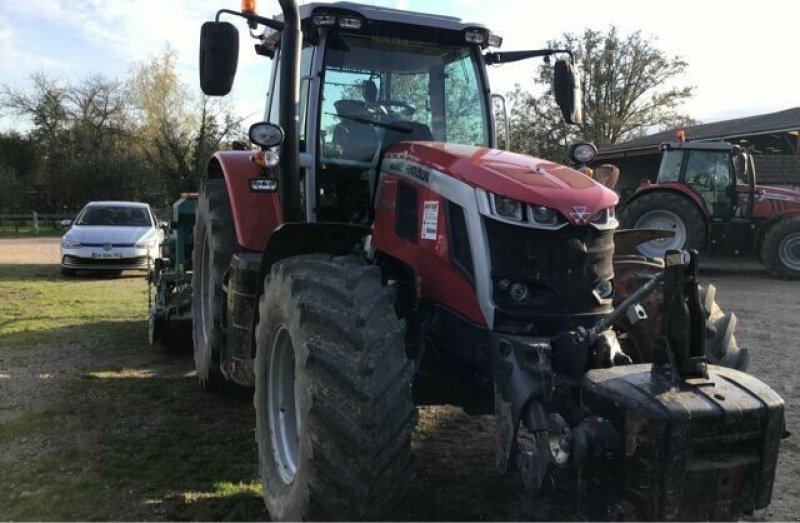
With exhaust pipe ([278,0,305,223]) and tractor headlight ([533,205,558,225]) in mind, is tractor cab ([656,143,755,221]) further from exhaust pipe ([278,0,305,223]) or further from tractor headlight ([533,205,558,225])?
tractor headlight ([533,205,558,225])

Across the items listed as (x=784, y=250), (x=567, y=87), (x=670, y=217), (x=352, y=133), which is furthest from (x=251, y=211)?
(x=784, y=250)

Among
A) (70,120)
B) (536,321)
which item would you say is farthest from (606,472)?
(70,120)

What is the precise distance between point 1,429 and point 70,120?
42348mm

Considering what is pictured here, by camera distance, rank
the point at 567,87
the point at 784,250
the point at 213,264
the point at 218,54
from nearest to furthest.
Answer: the point at 218,54, the point at 567,87, the point at 213,264, the point at 784,250

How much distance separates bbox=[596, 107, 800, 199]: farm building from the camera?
1880 centimetres

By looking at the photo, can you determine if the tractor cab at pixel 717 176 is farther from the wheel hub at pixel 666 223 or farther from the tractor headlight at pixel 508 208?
the tractor headlight at pixel 508 208

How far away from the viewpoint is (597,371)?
276 centimetres

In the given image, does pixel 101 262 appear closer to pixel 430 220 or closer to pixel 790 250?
pixel 430 220

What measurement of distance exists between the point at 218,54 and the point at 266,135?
1.58 feet

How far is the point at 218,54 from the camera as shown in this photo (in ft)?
12.0

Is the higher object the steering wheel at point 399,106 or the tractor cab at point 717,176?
the steering wheel at point 399,106

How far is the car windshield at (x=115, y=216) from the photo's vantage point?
14695 millimetres

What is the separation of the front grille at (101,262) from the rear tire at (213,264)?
8.57 meters

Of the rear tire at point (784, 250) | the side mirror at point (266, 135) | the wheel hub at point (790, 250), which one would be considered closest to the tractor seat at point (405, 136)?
the side mirror at point (266, 135)
